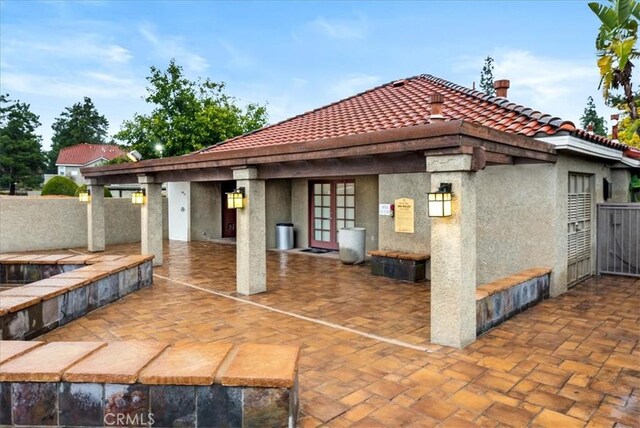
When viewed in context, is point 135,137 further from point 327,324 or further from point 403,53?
point 327,324

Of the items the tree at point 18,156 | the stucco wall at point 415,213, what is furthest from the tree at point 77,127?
the stucco wall at point 415,213

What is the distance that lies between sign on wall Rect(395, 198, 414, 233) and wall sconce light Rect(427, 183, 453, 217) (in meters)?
4.32

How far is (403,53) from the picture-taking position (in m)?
19.2

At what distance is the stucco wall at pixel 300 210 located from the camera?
1366 centimetres

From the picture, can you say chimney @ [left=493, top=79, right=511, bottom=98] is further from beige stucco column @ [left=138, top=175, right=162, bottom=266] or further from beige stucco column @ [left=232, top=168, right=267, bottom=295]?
beige stucco column @ [left=138, top=175, right=162, bottom=266]

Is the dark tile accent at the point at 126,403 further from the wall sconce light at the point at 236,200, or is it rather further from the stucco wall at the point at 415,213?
the stucco wall at the point at 415,213

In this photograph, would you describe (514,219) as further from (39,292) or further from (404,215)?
(39,292)

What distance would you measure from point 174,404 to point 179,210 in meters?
14.2

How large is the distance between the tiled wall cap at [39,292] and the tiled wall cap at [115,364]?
273 cm

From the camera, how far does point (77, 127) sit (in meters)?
57.8

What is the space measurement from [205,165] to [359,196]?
519 centimetres

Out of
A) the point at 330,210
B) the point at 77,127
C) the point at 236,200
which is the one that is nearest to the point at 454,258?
the point at 236,200

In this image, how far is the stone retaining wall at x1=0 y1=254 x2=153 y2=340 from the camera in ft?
16.5

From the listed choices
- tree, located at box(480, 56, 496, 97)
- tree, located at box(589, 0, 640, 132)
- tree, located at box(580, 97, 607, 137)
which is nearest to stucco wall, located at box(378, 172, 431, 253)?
tree, located at box(589, 0, 640, 132)
